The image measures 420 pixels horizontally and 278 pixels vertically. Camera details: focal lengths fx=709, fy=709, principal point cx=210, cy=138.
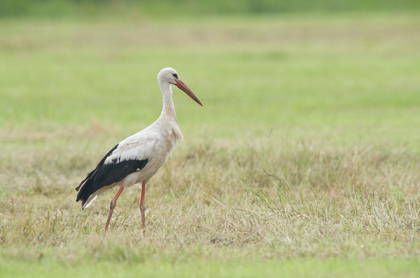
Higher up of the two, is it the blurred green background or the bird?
the blurred green background

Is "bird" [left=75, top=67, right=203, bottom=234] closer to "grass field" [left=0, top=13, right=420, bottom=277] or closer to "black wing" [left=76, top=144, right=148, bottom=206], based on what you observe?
"black wing" [left=76, top=144, right=148, bottom=206]

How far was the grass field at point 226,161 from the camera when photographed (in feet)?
17.8

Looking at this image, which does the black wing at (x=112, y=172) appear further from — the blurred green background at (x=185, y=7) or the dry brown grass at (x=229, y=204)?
the blurred green background at (x=185, y=7)

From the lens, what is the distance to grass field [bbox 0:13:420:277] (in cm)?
543

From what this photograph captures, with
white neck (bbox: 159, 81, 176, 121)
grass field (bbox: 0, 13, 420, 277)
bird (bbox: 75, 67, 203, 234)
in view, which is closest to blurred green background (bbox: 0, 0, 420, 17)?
grass field (bbox: 0, 13, 420, 277)

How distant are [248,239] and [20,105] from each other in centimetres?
1061

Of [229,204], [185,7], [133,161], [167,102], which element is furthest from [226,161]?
[185,7]

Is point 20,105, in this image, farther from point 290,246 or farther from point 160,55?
point 290,246

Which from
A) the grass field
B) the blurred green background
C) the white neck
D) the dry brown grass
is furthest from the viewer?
the blurred green background

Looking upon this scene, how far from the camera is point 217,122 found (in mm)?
14062

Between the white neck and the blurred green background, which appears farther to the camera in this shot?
the blurred green background

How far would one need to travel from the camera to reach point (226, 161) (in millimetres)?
9406

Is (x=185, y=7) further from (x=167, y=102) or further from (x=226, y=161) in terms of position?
(x=167, y=102)

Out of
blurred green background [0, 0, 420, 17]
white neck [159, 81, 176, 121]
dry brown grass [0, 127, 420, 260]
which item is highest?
blurred green background [0, 0, 420, 17]
